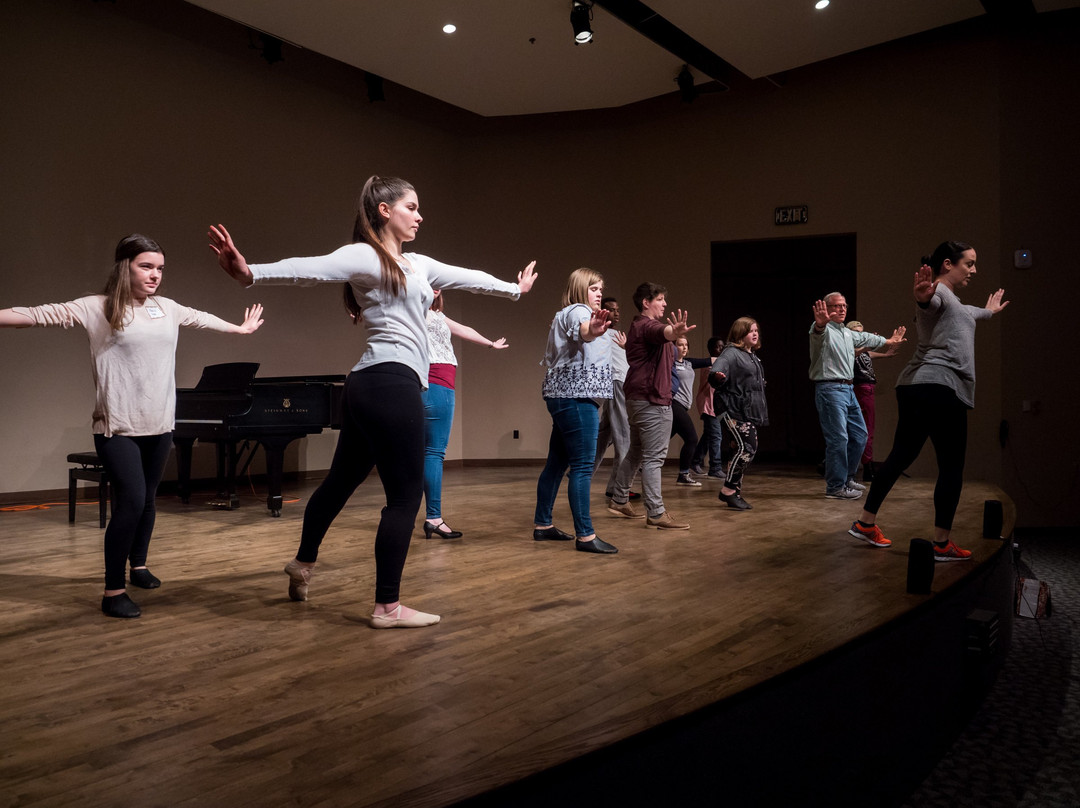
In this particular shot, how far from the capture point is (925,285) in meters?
3.26

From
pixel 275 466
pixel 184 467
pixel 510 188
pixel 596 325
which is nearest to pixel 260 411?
pixel 275 466

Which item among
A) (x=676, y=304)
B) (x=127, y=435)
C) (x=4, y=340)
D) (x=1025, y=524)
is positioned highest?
(x=676, y=304)

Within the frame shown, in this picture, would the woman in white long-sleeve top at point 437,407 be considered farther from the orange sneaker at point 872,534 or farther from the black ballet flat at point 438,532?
the orange sneaker at point 872,534

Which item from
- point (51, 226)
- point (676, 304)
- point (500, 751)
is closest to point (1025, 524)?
point (676, 304)

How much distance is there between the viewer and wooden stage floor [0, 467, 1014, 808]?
159 cm

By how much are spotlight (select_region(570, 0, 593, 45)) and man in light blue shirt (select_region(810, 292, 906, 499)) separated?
2666mm

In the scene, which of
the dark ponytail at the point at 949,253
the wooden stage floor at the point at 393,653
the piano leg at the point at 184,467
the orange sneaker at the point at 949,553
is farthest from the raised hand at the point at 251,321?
the orange sneaker at the point at 949,553

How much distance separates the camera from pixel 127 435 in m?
2.79

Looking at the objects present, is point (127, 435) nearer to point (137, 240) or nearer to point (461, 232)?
point (137, 240)

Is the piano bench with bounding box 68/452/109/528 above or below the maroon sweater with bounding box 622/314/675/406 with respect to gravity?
below

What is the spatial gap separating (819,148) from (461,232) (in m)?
3.87

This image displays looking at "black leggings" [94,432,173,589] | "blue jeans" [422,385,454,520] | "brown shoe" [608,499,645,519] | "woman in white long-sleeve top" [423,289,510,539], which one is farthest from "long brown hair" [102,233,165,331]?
"brown shoe" [608,499,645,519]

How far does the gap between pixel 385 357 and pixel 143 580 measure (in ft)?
5.16

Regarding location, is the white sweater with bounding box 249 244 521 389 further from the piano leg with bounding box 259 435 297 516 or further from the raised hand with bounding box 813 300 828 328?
the raised hand with bounding box 813 300 828 328
